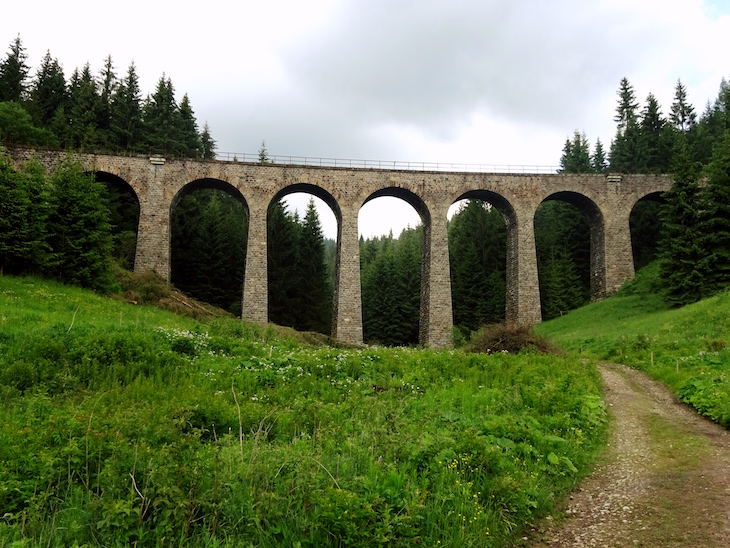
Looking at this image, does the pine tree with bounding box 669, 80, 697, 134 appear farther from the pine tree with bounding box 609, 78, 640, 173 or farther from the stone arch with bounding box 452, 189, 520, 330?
the stone arch with bounding box 452, 189, 520, 330

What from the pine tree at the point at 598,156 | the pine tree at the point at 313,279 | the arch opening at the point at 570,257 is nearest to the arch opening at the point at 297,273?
the pine tree at the point at 313,279

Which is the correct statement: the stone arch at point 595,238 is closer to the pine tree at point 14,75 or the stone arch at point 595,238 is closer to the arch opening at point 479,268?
the arch opening at point 479,268

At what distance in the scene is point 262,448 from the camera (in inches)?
192

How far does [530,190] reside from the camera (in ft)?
117

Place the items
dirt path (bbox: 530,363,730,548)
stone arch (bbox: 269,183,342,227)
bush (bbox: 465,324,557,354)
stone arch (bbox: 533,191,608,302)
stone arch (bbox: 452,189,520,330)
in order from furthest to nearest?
stone arch (bbox: 533,191,608,302)
stone arch (bbox: 452,189,520,330)
stone arch (bbox: 269,183,342,227)
bush (bbox: 465,324,557,354)
dirt path (bbox: 530,363,730,548)

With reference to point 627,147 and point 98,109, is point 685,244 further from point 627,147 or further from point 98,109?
point 98,109

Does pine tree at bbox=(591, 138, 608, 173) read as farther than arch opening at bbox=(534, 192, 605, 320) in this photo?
Yes

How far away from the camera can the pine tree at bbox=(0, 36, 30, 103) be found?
42.5 meters

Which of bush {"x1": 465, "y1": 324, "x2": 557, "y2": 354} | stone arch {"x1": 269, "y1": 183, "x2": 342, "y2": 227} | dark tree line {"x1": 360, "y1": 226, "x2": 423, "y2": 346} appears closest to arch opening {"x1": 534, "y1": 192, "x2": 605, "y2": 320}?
dark tree line {"x1": 360, "y1": 226, "x2": 423, "y2": 346}

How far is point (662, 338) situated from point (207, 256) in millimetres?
35123

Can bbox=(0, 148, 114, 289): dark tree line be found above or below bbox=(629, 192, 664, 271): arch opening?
below

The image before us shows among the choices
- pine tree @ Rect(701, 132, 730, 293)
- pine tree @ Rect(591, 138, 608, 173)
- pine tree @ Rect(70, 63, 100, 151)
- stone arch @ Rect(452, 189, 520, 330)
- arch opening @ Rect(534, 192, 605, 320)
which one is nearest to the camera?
pine tree @ Rect(701, 132, 730, 293)

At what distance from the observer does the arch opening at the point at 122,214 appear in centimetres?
3198

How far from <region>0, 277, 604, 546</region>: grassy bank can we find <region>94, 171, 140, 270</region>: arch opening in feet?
73.4
